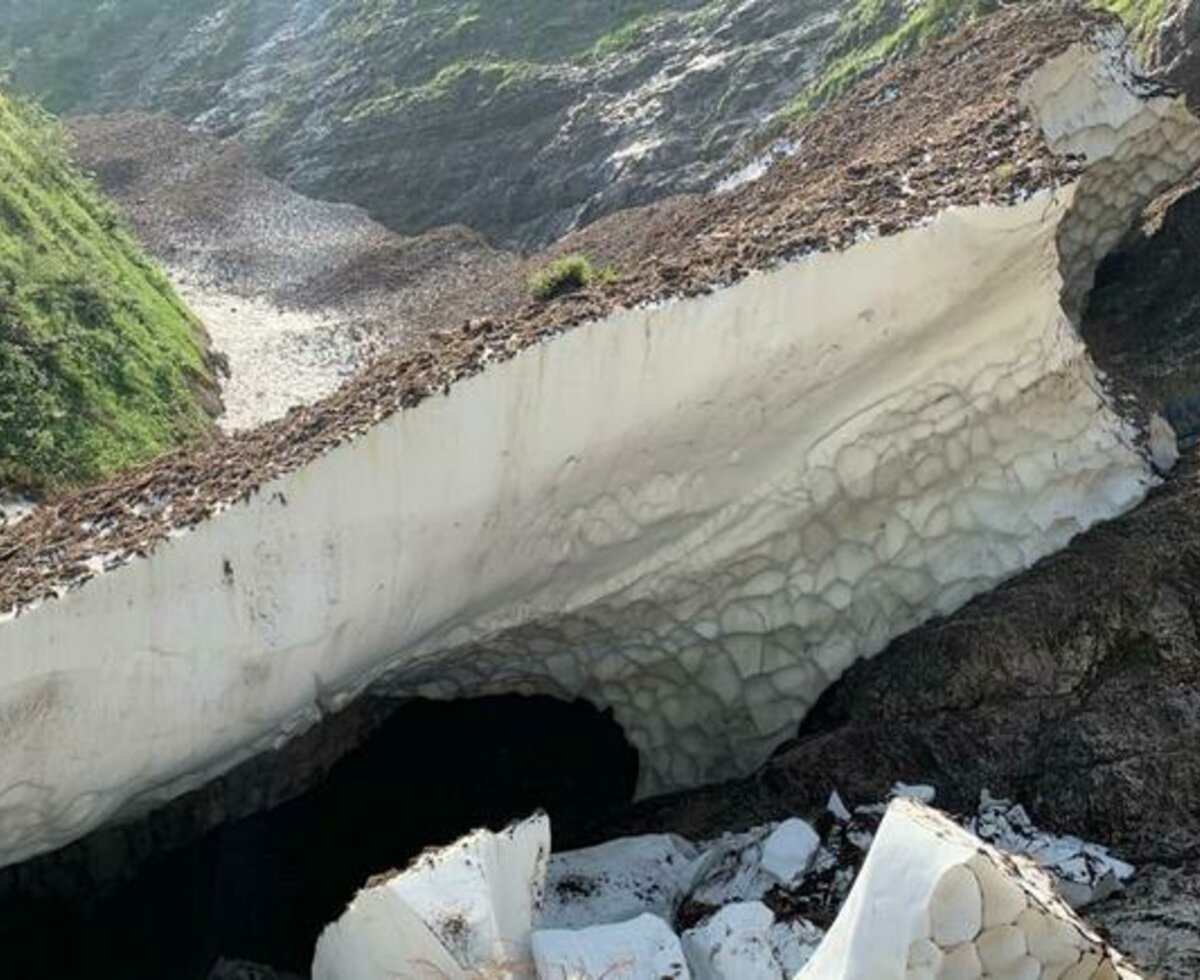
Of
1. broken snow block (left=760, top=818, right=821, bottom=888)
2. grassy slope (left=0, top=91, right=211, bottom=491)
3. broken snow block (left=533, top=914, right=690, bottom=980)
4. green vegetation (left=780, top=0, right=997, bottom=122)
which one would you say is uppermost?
grassy slope (left=0, top=91, right=211, bottom=491)

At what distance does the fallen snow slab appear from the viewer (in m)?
7.54

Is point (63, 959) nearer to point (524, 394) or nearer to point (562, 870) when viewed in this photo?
point (562, 870)

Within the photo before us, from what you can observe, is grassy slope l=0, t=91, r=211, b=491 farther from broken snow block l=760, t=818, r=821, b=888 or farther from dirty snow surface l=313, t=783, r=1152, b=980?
broken snow block l=760, t=818, r=821, b=888

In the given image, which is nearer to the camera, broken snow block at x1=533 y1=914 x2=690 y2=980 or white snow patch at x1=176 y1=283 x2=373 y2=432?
broken snow block at x1=533 y1=914 x2=690 y2=980

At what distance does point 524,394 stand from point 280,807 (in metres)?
3.55

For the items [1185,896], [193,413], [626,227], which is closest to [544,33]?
[626,227]

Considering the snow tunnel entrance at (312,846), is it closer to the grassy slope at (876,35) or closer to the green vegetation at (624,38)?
the grassy slope at (876,35)

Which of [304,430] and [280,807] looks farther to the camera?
[280,807]

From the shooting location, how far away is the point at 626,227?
21.1 metres

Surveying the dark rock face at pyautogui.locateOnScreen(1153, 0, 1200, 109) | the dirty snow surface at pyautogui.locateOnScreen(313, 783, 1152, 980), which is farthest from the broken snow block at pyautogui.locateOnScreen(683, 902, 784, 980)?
the dark rock face at pyautogui.locateOnScreen(1153, 0, 1200, 109)

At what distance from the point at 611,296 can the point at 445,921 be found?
3.56 metres

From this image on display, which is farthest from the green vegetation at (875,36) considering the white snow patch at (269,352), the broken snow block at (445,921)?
the broken snow block at (445,921)

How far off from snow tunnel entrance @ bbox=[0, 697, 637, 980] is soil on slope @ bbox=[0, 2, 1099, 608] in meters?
2.17

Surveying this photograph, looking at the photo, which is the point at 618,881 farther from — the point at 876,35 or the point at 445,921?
the point at 876,35
